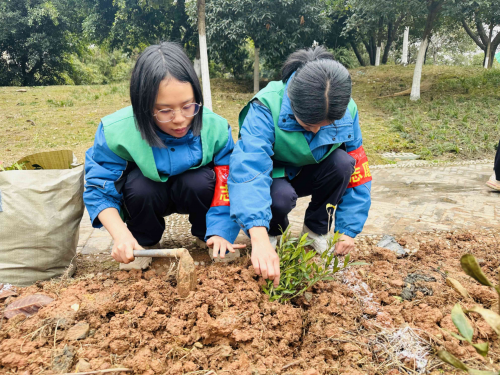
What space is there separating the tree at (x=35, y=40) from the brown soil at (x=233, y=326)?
17644mm

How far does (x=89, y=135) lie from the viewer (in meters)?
7.43

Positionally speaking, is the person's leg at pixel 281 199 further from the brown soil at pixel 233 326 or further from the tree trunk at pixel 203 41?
the tree trunk at pixel 203 41

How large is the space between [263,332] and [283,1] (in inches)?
472

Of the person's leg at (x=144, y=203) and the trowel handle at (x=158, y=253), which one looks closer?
the trowel handle at (x=158, y=253)

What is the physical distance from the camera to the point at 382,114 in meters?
9.79

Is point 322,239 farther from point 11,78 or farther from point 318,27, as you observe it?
point 11,78

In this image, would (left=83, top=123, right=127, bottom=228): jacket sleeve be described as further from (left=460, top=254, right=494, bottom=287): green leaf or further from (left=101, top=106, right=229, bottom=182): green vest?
(left=460, top=254, right=494, bottom=287): green leaf

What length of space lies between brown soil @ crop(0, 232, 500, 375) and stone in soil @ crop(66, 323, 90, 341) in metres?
0.02

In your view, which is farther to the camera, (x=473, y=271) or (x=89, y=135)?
(x=89, y=135)

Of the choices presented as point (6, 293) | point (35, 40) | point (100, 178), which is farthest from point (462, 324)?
point (35, 40)

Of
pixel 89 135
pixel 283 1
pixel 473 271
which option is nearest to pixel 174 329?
pixel 473 271

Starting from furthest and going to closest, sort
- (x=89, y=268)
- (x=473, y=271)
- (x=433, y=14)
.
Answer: (x=433, y=14)
(x=89, y=268)
(x=473, y=271)

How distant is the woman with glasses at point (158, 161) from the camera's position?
1.71 meters

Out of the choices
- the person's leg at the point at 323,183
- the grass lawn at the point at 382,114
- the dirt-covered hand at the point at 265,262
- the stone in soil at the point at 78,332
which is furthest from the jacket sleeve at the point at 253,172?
the grass lawn at the point at 382,114
